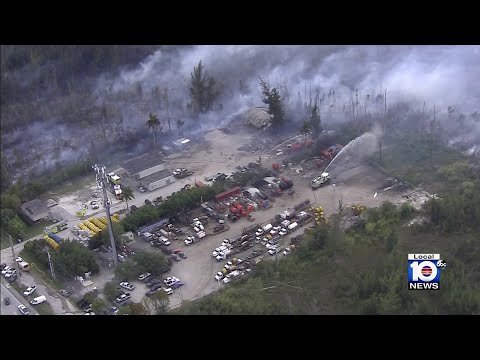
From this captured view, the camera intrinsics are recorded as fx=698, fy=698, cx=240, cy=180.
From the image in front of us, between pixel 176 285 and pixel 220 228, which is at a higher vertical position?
pixel 220 228

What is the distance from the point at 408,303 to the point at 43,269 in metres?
5.18

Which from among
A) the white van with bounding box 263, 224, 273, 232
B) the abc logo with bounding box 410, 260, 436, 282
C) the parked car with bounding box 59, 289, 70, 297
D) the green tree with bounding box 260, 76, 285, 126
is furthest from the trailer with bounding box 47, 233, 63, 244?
the abc logo with bounding box 410, 260, 436, 282

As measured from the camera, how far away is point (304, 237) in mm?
10414

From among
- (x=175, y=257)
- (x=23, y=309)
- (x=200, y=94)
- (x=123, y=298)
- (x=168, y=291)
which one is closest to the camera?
(x=23, y=309)

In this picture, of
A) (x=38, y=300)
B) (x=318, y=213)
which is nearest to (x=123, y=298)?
(x=38, y=300)

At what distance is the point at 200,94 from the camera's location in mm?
15000

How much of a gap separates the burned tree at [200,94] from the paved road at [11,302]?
636 centimetres

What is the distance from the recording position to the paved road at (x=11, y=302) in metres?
9.24

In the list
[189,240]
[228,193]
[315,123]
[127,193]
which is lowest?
[189,240]

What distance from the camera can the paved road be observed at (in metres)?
9.24

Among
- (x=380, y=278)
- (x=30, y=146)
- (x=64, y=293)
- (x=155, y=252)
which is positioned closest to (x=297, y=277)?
(x=380, y=278)

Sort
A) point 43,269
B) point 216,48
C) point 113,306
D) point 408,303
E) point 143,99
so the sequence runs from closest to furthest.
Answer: point 408,303, point 113,306, point 43,269, point 143,99, point 216,48

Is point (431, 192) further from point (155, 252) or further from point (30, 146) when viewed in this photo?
point (30, 146)

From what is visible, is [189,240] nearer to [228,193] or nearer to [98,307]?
[228,193]
